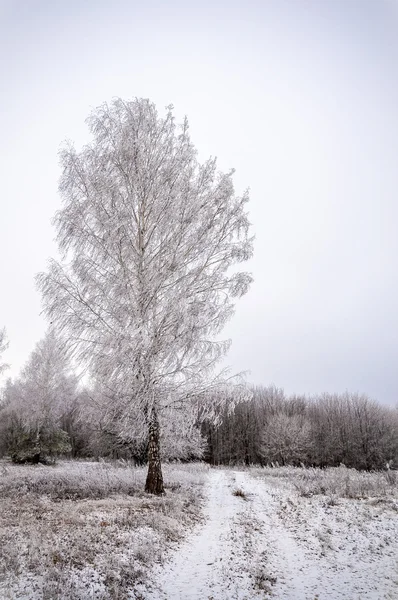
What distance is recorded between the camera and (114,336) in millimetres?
8445

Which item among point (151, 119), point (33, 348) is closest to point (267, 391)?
point (33, 348)

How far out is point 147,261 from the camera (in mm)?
10172

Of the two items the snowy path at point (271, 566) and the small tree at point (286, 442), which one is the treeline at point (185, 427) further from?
the snowy path at point (271, 566)

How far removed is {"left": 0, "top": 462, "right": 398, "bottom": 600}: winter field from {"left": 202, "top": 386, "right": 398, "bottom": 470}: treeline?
33.1m

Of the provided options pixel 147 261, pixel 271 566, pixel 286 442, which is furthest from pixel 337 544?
pixel 286 442

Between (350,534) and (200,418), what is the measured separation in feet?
13.8

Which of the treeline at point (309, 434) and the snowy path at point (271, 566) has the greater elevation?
the treeline at point (309, 434)

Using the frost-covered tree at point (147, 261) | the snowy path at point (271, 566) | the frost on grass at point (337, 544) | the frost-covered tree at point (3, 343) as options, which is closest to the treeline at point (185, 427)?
the frost-covered tree at point (3, 343)

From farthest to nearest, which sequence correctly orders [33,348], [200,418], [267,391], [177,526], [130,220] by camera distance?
[267,391] < [33,348] < [130,220] < [200,418] < [177,526]

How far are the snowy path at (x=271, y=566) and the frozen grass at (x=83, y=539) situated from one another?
47 centimetres

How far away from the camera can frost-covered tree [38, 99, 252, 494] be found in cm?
897

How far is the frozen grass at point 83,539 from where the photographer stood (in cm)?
417

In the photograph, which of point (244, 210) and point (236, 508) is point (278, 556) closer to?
point (236, 508)

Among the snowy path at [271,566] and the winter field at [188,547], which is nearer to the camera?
the winter field at [188,547]
